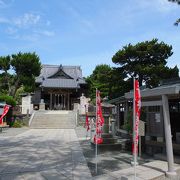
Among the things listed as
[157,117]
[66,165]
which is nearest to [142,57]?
[157,117]

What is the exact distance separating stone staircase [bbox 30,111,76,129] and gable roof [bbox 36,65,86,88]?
338 inches

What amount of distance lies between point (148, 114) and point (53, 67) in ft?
124

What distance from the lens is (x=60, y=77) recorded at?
43344 millimetres

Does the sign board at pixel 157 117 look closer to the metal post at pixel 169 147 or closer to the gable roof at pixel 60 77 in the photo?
the metal post at pixel 169 147

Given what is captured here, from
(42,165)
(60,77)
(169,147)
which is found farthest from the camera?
(60,77)

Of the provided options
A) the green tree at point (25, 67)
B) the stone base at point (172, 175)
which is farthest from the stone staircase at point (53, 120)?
the stone base at point (172, 175)

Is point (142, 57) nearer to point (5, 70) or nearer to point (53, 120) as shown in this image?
point (53, 120)

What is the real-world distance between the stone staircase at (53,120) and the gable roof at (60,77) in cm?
860

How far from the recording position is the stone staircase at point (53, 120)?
27891mm

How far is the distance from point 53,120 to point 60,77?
583 inches

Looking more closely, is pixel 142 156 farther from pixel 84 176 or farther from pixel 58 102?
pixel 58 102

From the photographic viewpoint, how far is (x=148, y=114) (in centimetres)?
1147

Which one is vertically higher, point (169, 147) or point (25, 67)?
point (25, 67)

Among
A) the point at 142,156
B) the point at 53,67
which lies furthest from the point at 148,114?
the point at 53,67
